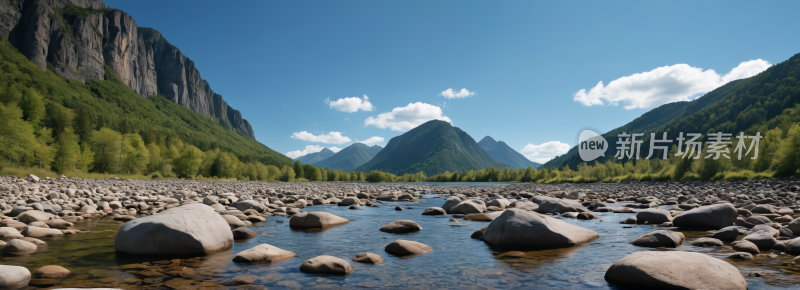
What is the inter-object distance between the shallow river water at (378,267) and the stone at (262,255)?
7.7 inches

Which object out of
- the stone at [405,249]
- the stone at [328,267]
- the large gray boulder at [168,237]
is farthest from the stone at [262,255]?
the stone at [405,249]

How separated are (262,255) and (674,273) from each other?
21.6 ft

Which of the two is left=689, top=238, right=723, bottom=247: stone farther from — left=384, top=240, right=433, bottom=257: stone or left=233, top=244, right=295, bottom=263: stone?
left=233, top=244, right=295, bottom=263: stone

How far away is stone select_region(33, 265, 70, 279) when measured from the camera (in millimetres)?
5066

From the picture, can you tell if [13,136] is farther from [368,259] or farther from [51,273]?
[368,259]

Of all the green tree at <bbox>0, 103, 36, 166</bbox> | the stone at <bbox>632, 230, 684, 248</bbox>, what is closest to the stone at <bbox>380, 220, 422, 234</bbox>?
the stone at <bbox>632, 230, 684, 248</bbox>

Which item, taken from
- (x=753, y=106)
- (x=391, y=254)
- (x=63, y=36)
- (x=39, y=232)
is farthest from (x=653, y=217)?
(x=63, y=36)

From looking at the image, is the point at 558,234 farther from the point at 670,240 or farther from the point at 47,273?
the point at 47,273

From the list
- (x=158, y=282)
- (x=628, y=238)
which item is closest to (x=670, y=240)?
(x=628, y=238)

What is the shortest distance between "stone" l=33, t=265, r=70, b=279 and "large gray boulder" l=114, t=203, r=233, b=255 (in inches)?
63.1

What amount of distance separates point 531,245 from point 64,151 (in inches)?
2229

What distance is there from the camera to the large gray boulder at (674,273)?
448 cm

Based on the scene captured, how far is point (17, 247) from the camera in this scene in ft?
21.8

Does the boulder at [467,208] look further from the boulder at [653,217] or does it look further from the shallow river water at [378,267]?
the shallow river water at [378,267]
